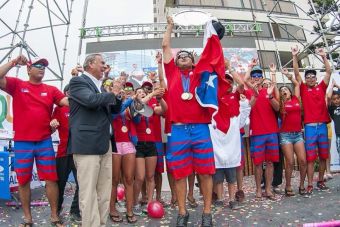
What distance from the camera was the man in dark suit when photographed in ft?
10.8

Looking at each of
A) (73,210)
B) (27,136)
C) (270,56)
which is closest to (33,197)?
(73,210)

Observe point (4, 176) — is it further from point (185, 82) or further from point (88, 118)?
point (185, 82)

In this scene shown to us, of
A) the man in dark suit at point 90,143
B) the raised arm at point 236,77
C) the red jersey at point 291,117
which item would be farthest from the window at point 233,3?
the man in dark suit at point 90,143

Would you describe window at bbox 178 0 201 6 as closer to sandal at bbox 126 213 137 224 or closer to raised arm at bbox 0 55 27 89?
raised arm at bbox 0 55 27 89

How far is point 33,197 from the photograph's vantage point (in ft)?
20.6

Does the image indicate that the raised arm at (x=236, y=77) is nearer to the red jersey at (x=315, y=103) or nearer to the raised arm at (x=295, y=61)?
the raised arm at (x=295, y=61)

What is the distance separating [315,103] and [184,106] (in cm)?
269

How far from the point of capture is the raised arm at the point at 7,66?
371 centimetres

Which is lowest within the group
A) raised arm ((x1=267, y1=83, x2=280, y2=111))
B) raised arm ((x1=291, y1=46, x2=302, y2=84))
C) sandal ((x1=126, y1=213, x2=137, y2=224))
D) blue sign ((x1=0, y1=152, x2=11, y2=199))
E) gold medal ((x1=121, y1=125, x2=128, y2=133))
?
sandal ((x1=126, y1=213, x2=137, y2=224))

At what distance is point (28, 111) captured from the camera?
3.95 metres

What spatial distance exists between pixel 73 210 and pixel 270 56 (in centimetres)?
2226

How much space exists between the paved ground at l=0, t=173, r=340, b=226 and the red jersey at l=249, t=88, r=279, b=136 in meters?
1.02

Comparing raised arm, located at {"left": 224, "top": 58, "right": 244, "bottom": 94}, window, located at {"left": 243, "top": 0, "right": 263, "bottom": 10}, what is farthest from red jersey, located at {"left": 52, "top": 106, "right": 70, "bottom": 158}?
window, located at {"left": 243, "top": 0, "right": 263, "bottom": 10}

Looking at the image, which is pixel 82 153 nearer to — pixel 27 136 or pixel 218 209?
pixel 27 136
